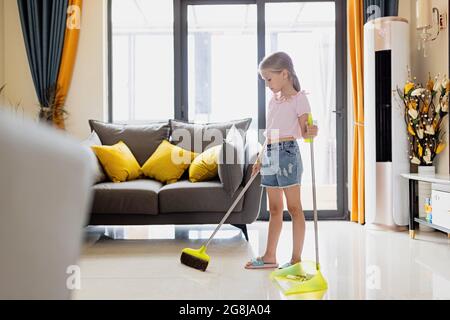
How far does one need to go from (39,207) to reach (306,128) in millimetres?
1906

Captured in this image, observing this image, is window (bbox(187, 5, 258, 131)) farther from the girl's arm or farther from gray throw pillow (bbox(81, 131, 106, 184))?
the girl's arm

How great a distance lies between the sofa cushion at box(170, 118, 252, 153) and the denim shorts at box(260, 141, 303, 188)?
120 cm

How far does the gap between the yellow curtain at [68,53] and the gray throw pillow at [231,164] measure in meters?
1.93

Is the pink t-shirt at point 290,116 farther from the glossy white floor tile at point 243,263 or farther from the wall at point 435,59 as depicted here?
the wall at point 435,59

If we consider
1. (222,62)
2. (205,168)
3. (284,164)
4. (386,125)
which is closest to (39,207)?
(284,164)

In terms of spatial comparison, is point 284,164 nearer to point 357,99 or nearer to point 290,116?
point 290,116

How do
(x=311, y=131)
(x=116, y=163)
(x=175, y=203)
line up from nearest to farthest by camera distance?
1. (x=311, y=131)
2. (x=175, y=203)
3. (x=116, y=163)

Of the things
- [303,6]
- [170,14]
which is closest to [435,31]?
[303,6]

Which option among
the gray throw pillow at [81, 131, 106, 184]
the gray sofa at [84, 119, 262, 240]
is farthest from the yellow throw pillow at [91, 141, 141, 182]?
the gray sofa at [84, 119, 262, 240]

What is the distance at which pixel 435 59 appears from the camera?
131 inches

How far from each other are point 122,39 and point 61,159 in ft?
13.2
